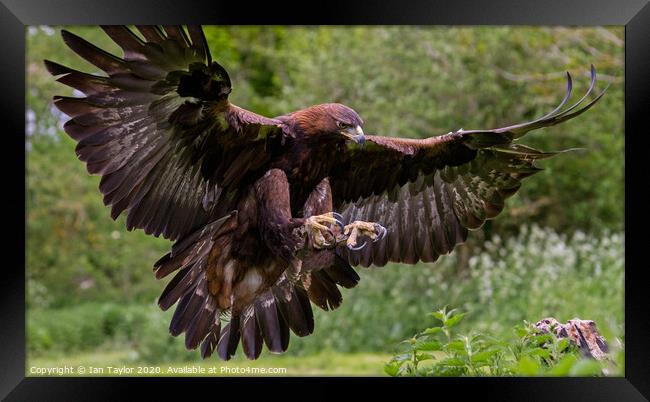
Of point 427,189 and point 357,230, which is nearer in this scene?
point 357,230

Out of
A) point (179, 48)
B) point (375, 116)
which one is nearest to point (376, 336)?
point (375, 116)

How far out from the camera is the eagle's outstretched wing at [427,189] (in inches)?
159

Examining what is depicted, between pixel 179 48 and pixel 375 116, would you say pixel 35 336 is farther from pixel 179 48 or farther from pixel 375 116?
pixel 179 48

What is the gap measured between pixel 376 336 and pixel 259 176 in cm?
431

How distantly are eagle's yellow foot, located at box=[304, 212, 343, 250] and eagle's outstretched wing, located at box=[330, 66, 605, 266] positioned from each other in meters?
0.63

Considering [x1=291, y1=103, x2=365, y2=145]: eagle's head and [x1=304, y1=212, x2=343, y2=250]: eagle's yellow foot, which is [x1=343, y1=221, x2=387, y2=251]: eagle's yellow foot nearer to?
[x1=304, y1=212, x2=343, y2=250]: eagle's yellow foot

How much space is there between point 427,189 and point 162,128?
1494mm

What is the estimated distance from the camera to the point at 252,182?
12.2ft

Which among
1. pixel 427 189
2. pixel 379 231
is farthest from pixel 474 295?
pixel 379 231

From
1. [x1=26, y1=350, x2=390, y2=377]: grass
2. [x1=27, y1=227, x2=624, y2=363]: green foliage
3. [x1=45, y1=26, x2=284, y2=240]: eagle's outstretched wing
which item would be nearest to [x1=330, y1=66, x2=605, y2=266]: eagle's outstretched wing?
[x1=45, y1=26, x2=284, y2=240]: eagle's outstretched wing

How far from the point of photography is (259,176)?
370 cm

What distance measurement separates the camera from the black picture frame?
343cm
